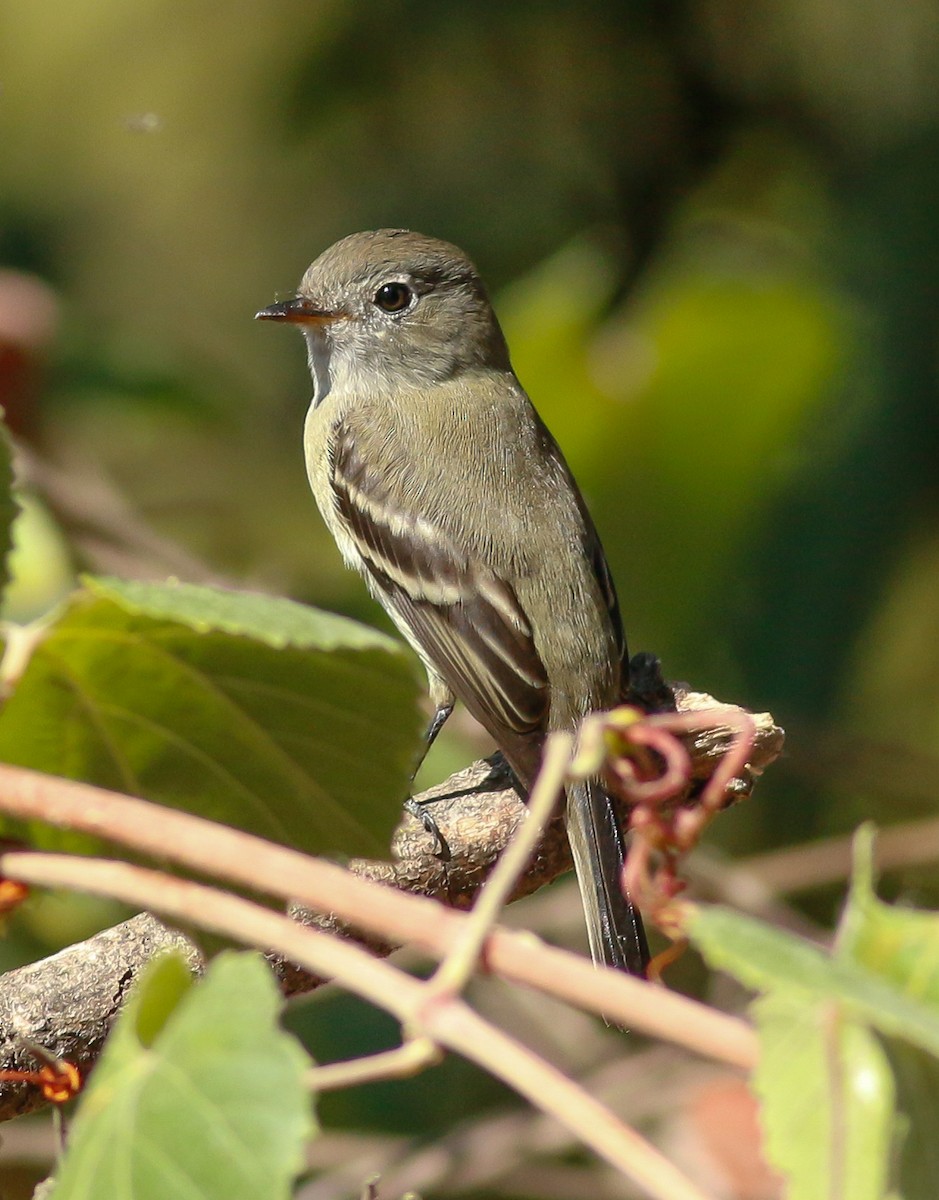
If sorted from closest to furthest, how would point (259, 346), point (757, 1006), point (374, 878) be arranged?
point (757, 1006)
point (374, 878)
point (259, 346)

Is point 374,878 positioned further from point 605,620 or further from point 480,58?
point 480,58

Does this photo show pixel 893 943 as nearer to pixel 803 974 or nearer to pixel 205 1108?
pixel 803 974

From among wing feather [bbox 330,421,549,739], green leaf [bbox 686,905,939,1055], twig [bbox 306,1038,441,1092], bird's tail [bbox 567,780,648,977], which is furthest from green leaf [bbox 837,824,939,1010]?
wing feather [bbox 330,421,549,739]

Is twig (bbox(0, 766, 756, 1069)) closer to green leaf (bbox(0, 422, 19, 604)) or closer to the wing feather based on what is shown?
green leaf (bbox(0, 422, 19, 604))

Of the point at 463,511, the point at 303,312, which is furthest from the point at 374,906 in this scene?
the point at 303,312

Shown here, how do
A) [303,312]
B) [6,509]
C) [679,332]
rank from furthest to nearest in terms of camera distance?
[679,332], [303,312], [6,509]

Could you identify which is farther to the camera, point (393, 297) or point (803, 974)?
point (393, 297)

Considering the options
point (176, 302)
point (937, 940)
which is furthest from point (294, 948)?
point (176, 302)
